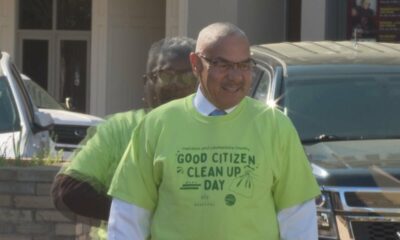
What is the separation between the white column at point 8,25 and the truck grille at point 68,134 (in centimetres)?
995

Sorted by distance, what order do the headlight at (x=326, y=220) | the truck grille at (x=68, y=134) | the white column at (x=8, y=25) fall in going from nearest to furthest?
1. the headlight at (x=326, y=220)
2. the truck grille at (x=68, y=134)
3. the white column at (x=8, y=25)

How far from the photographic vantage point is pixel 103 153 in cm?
375

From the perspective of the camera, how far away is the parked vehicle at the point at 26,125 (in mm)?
8570

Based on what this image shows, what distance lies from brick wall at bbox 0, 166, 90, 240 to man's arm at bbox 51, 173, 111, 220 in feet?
10.00

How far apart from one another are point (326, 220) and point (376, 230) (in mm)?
272

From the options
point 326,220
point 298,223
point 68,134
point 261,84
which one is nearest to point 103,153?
point 298,223

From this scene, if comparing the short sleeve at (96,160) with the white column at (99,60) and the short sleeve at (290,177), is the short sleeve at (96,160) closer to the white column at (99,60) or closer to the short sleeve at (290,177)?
the short sleeve at (290,177)

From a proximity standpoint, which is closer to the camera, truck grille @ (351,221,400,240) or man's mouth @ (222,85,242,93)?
man's mouth @ (222,85,242,93)

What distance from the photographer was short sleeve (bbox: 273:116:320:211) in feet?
11.1

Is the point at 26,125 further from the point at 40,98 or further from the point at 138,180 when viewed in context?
the point at 138,180

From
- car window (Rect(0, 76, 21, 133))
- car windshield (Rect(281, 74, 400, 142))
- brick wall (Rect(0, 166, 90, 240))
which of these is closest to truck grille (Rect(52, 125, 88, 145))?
car window (Rect(0, 76, 21, 133))

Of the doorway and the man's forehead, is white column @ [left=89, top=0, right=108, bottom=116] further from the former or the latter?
the man's forehead

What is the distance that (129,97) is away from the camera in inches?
758

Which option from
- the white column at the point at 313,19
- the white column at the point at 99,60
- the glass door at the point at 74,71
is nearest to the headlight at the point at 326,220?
the white column at the point at 313,19
